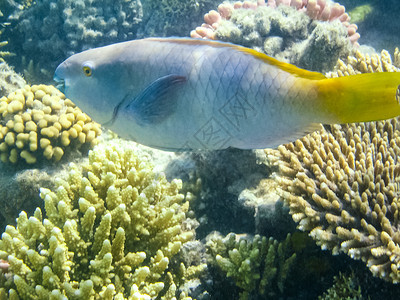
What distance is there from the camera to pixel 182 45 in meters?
1.91

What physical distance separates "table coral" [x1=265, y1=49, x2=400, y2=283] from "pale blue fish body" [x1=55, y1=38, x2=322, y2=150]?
1.61 metres

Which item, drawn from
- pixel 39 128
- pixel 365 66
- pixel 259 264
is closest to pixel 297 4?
pixel 365 66

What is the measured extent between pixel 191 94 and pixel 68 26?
711 centimetres

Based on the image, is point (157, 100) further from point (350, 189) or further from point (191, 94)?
point (350, 189)

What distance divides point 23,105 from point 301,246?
15.4 feet

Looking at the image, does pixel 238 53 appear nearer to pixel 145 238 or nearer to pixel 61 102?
pixel 145 238

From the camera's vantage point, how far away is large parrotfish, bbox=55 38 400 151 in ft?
5.09

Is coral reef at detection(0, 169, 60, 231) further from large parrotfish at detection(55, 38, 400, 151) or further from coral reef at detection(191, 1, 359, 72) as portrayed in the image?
coral reef at detection(191, 1, 359, 72)

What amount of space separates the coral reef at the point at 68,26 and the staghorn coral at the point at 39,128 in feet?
9.58

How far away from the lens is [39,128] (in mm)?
4852

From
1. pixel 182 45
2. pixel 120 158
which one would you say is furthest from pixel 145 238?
pixel 182 45

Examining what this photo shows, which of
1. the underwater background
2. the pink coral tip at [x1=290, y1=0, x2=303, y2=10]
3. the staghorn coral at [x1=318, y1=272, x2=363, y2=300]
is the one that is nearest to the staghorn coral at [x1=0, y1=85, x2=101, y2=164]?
the underwater background

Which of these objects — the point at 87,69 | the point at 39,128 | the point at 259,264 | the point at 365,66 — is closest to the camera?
the point at 87,69

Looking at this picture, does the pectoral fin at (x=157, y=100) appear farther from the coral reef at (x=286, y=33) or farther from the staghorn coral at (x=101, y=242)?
the coral reef at (x=286, y=33)
